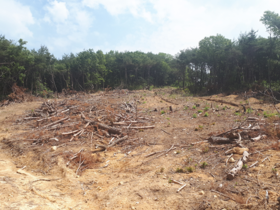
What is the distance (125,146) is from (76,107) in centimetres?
566

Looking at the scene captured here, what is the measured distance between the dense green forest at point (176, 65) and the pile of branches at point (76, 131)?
45.8 ft

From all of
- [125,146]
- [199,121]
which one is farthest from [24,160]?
[199,121]

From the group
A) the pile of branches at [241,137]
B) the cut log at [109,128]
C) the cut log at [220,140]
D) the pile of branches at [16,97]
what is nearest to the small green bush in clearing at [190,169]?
the pile of branches at [241,137]

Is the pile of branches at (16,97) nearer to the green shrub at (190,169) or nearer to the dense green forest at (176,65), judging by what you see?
the dense green forest at (176,65)

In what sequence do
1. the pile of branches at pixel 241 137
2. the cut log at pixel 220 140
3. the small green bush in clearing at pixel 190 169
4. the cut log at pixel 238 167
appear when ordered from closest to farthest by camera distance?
the cut log at pixel 238 167
the small green bush in clearing at pixel 190 169
the pile of branches at pixel 241 137
the cut log at pixel 220 140

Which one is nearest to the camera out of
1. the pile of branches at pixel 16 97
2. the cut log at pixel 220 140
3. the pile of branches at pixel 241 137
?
the pile of branches at pixel 241 137

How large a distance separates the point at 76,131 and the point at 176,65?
87.2 feet

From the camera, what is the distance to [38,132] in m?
8.08

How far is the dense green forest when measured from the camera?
21.2 m

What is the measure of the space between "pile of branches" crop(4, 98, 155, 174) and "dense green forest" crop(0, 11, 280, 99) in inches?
550

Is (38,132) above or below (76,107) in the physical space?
below

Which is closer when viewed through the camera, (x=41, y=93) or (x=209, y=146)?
(x=209, y=146)

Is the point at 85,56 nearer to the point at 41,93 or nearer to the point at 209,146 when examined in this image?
the point at 41,93

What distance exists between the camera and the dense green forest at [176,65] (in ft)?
69.5
